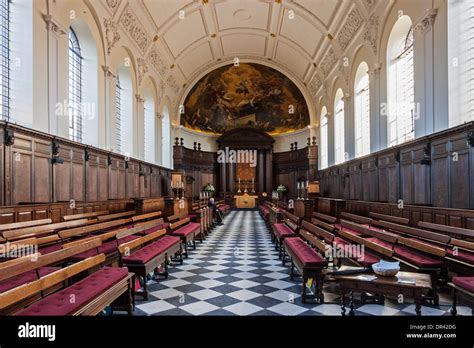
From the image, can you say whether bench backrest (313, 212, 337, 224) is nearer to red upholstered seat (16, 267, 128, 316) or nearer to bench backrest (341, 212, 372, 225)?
bench backrest (341, 212, 372, 225)

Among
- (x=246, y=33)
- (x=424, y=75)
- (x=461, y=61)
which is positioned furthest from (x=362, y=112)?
(x=246, y=33)

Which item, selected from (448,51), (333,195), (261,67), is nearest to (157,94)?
(261,67)

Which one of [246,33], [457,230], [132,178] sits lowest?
[457,230]

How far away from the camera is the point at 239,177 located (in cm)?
2683

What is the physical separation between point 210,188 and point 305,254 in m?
18.6

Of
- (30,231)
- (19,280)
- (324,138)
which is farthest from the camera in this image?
(324,138)

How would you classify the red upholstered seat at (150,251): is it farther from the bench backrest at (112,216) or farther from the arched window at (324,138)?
the arched window at (324,138)

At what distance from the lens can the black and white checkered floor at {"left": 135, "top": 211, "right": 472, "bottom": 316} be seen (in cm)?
413

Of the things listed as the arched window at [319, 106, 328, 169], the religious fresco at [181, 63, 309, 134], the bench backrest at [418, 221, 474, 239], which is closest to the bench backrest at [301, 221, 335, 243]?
the bench backrest at [418, 221, 474, 239]

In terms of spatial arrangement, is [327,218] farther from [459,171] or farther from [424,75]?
[424,75]

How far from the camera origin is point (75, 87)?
1112cm

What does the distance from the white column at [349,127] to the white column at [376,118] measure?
8.12ft

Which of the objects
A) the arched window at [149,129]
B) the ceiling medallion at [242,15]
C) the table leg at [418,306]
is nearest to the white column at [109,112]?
the arched window at [149,129]
